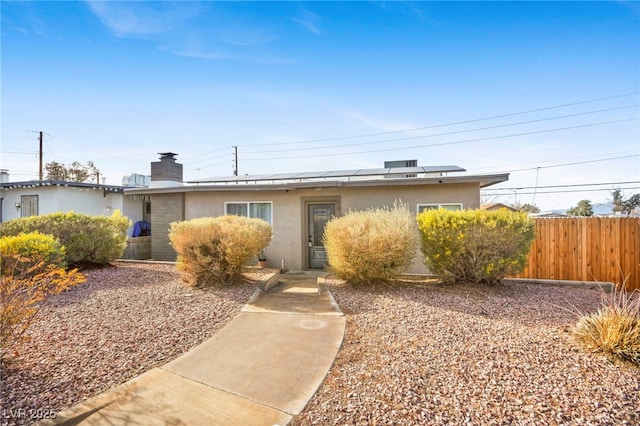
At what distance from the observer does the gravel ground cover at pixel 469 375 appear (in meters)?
2.42

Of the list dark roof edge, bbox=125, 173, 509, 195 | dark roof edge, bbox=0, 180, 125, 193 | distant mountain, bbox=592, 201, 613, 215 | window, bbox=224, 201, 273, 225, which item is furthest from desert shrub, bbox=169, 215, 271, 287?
distant mountain, bbox=592, 201, 613, 215

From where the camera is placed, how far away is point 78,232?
28.1 ft

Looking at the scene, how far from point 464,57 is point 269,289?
32.8 feet

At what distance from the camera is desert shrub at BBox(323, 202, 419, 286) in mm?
6430

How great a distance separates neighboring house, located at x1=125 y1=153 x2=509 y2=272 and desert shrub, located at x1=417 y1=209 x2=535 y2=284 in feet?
7.21

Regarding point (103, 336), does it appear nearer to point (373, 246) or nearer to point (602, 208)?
point (373, 246)

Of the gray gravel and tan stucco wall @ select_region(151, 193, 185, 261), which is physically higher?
tan stucco wall @ select_region(151, 193, 185, 261)

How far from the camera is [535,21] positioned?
8508mm

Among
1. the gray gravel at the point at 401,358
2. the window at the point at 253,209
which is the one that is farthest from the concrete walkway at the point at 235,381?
the window at the point at 253,209

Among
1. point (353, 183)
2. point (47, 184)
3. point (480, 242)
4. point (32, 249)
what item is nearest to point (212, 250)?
point (32, 249)

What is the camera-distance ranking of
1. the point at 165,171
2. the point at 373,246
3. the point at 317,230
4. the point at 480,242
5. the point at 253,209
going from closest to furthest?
the point at 480,242 → the point at 373,246 → the point at 317,230 → the point at 253,209 → the point at 165,171

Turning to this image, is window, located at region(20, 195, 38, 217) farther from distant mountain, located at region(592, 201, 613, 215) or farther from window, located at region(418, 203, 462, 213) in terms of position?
distant mountain, located at region(592, 201, 613, 215)

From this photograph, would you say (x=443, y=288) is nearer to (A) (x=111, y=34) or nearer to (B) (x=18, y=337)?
(B) (x=18, y=337)

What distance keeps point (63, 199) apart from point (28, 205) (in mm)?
2286
